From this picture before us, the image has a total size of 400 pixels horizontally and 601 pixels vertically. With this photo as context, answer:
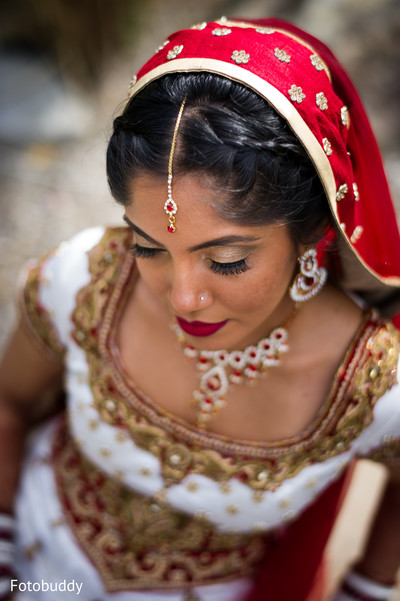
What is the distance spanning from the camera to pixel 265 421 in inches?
52.7

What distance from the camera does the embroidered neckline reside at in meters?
1.28

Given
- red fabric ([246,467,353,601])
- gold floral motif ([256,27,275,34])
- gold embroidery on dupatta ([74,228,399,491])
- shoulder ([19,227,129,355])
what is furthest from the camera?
red fabric ([246,467,353,601])

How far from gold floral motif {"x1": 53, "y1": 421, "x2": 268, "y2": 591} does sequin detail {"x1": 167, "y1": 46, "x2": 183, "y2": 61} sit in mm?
943

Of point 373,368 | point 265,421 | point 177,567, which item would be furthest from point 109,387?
point 373,368

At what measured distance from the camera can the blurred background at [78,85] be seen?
3.41 m

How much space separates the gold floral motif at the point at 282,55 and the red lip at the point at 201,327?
1.59 ft

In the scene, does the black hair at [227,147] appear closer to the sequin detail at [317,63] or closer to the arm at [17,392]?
the sequin detail at [317,63]

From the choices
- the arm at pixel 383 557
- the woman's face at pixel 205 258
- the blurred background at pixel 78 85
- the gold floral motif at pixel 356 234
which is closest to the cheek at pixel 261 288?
the woman's face at pixel 205 258

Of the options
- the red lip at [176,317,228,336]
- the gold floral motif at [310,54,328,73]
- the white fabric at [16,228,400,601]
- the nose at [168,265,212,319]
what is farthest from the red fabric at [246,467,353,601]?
the gold floral motif at [310,54,328,73]

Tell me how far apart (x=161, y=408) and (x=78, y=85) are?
3.42 m

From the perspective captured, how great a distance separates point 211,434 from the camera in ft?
4.36

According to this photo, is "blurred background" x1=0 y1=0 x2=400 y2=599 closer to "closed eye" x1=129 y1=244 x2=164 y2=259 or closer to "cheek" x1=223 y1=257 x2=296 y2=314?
"closed eye" x1=129 y1=244 x2=164 y2=259

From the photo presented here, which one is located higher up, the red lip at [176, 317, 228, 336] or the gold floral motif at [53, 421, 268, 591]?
the red lip at [176, 317, 228, 336]

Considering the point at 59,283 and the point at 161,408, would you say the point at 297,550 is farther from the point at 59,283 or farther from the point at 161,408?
the point at 59,283
